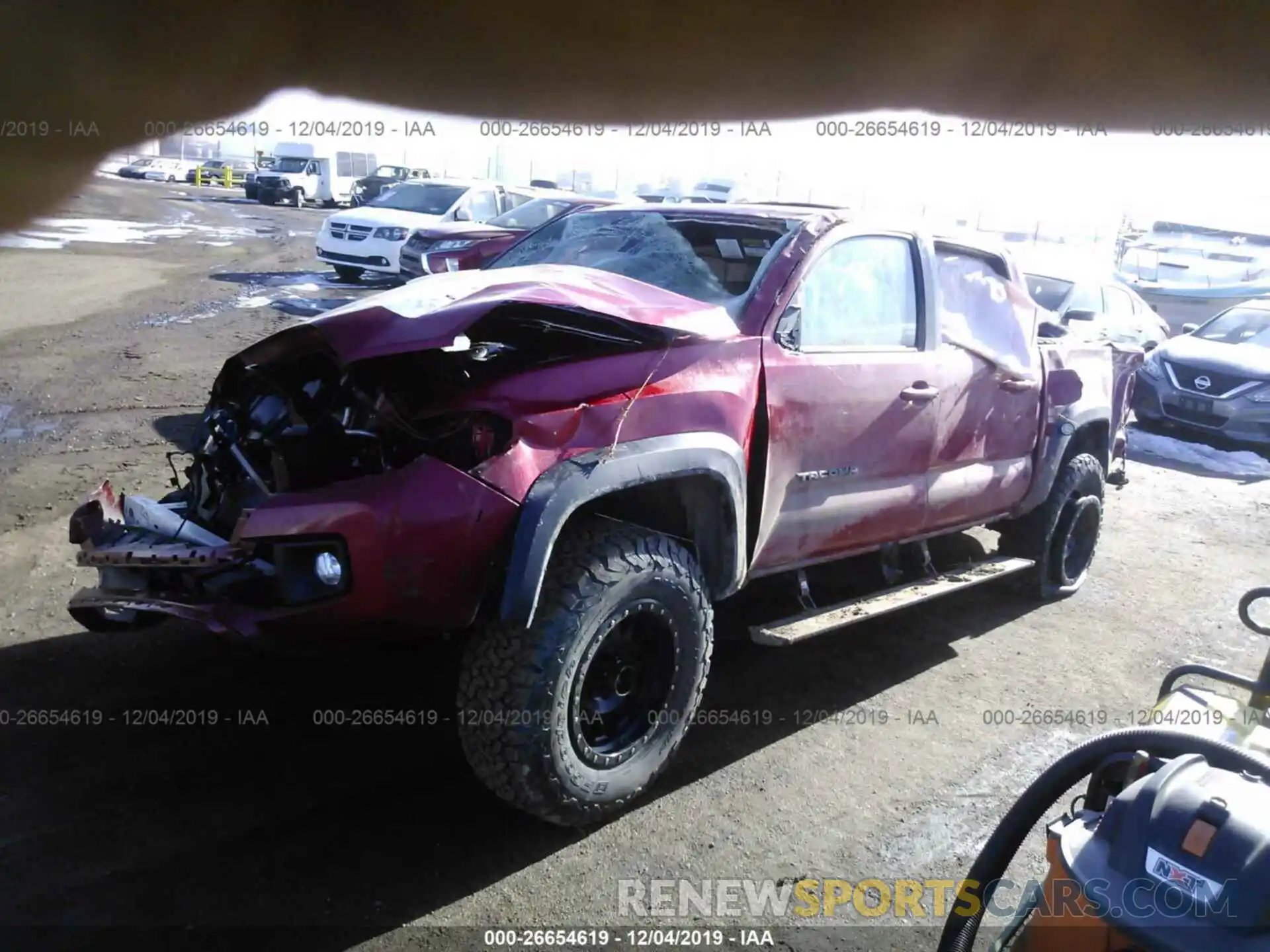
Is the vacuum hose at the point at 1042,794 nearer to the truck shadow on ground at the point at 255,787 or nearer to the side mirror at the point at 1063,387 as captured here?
the truck shadow on ground at the point at 255,787

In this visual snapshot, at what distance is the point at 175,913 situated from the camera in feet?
8.50

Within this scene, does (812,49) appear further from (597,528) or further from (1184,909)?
(597,528)

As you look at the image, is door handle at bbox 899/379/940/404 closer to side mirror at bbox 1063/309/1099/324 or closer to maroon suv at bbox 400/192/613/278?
side mirror at bbox 1063/309/1099/324

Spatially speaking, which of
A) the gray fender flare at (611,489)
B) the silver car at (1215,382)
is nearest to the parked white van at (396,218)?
the silver car at (1215,382)

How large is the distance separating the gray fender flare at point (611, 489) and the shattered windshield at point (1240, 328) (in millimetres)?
10013

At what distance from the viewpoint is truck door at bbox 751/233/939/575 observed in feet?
12.0

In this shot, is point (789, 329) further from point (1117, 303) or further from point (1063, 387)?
point (1117, 303)

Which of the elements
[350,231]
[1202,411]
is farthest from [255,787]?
[350,231]

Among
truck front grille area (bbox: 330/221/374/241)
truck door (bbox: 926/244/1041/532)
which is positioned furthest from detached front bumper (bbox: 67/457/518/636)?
truck front grille area (bbox: 330/221/374/241)

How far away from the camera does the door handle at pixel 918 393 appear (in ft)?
13.5

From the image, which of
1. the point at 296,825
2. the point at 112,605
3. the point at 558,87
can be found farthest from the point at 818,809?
the point at 558,87

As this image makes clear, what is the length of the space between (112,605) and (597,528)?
158 cm

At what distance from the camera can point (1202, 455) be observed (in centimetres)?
991

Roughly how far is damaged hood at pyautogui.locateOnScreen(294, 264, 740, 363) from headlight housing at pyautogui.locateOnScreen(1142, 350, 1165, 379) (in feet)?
29.2
